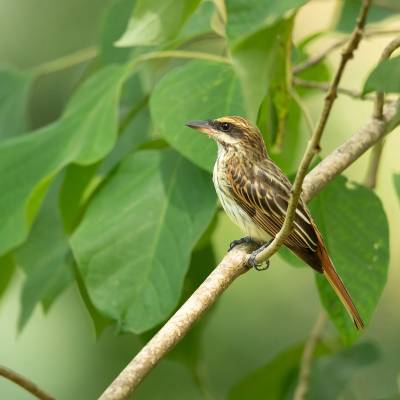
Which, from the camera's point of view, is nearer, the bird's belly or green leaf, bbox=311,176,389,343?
green leaf, bbox=311,176,389,343

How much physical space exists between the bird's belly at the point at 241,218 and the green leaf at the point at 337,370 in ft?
2.14

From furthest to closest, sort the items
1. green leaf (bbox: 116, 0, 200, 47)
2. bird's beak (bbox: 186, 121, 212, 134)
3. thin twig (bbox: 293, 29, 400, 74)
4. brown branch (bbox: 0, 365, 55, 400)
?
thin twig (bbox: 293, 29, 400, 74) → bird's beak (bbox: 186, 121, 212, 134) → green leaf (bbox: 116, 0, 200, 47) → brown branch (bbox: 0, 365, 55, 400)

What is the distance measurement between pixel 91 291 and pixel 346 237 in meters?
0.88

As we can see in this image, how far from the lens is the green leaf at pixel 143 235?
3.53 m

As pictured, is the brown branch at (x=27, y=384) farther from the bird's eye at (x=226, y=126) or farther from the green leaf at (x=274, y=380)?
the green leaf at (x=274, y=380)

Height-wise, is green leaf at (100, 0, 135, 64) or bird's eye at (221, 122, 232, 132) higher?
green leaf at (100, 0, 135, 64)

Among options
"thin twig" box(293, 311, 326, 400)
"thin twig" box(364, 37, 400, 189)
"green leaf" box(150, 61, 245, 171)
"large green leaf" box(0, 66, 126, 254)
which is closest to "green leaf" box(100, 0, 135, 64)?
"large green leaf" box(0, 66, 126, 254)

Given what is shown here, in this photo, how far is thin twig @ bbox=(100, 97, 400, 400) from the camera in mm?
2438

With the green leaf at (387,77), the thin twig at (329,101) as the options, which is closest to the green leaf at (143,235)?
the thin twig at (329,101)

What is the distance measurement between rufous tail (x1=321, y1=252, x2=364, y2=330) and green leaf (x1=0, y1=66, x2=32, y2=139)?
5.52 ft

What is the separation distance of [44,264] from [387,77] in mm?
2096

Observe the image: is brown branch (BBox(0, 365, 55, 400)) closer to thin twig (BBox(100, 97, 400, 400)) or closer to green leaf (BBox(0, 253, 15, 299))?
thin twig (BBox(100, 97, 400, 400))

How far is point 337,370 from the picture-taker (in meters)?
4.35

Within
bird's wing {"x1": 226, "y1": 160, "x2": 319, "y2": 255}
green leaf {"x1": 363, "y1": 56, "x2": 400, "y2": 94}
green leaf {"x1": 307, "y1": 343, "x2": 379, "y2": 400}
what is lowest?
green leaf {"x1": 307, "y1": 343, "x2": 379, "y2": 400}
